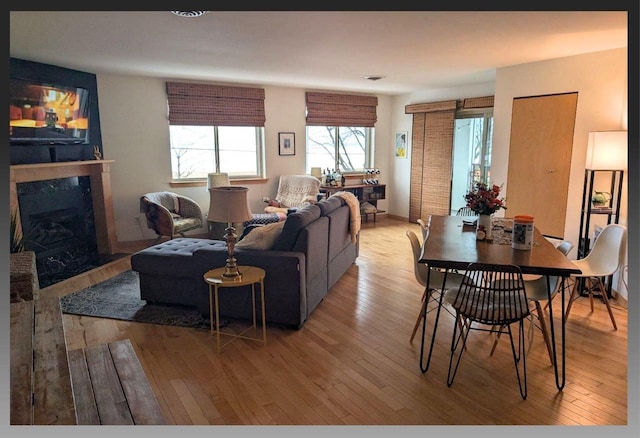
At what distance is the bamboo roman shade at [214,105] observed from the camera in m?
5.75

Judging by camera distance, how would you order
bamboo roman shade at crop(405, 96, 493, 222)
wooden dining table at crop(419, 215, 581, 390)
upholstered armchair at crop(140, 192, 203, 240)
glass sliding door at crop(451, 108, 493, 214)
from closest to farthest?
1. wooden dining table at crop(419, 215, 581, 390)
2. upholstered armchair at crop(140, 192, 203, 240)
3. glass sliding door at crop(451, 108, 493, 214)
4. bamboo roman shade at crop(405, 96, 493, 222)

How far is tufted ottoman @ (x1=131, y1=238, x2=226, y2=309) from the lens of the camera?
135 inches

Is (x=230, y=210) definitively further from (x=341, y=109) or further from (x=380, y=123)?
(x=380, y=123)

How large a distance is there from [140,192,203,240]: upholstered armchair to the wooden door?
13.0 feet

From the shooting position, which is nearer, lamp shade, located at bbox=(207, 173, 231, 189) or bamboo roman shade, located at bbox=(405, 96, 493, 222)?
lamp shade, located at bbox=(207, 173, 231, 189)

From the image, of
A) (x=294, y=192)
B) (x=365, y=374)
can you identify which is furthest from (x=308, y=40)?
(x=294, y=192)

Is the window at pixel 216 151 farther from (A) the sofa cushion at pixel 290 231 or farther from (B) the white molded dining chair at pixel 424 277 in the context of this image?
(B) the white molded dining chair at pixel 424 277

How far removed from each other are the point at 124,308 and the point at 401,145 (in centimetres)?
556

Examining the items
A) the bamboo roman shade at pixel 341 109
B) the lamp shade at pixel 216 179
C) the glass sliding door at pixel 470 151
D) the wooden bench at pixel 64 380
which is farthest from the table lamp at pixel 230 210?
the glass sliding door at pixel 470 151

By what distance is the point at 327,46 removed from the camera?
3648 mm

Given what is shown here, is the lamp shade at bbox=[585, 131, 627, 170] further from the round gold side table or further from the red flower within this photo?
the round gold side table

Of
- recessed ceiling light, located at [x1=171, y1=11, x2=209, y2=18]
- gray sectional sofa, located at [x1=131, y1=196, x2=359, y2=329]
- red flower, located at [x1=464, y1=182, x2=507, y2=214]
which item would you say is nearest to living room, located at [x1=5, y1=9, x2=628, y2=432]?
gray sectional sofa, located at [x1=131, y1=196, x2=359, y2=329]

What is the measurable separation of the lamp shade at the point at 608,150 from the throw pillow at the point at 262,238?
9.17ft

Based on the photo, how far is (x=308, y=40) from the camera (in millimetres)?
3443
